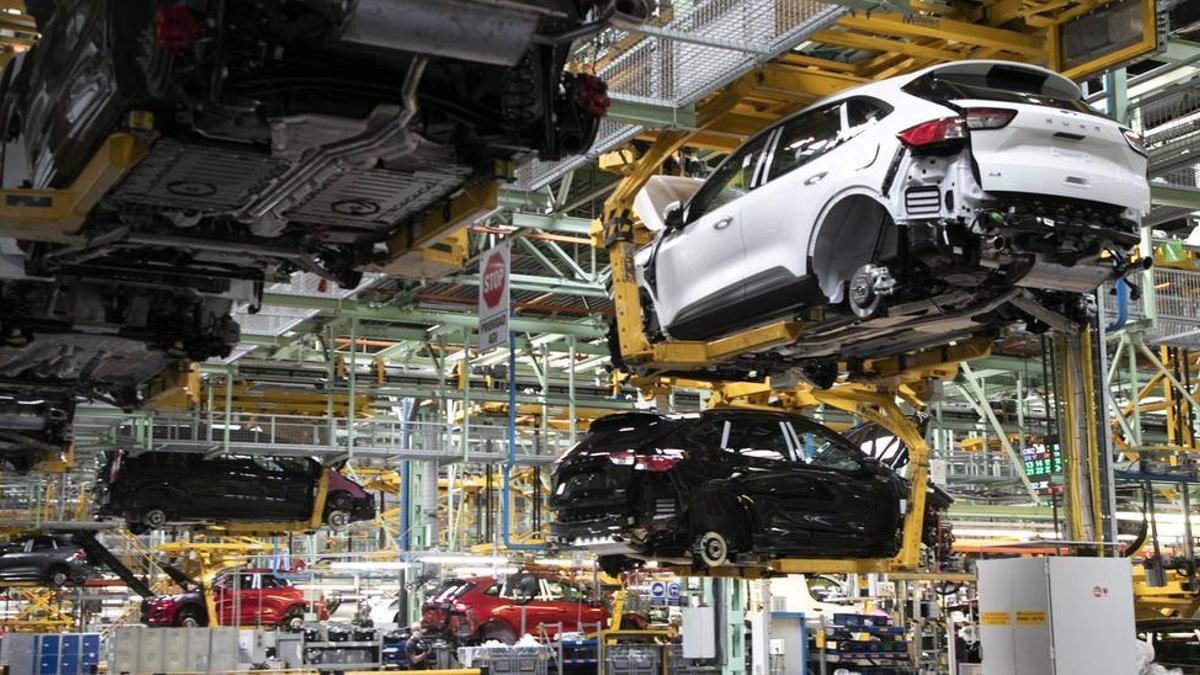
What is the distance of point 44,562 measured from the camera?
23422mm

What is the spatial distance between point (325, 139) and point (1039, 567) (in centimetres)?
577

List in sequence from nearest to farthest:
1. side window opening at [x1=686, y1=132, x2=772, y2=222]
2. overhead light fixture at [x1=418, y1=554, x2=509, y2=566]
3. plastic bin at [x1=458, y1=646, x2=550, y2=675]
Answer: side window opening at [x1=686, y1=132, x2=772, y2=222] → plastic bin at [x1=458, y1=646, x2=550, y2=675] → overhead light fixture at [x1=418, y1=554, x2=509, y2=566]

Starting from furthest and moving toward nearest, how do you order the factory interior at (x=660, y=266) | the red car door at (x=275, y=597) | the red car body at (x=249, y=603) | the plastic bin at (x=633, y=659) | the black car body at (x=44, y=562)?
the red car door at (x=275, y=597)
the black car body at (x=44, y=562)
the red car body at (x=249, y=603)
the plastic bin at (x=633, y=659)
the factory interior at (x=660, y=266)

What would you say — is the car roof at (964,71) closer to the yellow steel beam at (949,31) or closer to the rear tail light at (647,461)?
Answer: the yellow steel beam at (949,31)

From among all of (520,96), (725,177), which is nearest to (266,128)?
(520,96)

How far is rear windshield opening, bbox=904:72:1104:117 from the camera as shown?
25.9ft

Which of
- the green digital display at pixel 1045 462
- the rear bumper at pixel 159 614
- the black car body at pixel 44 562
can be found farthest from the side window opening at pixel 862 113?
the black car body at pixel 44 562

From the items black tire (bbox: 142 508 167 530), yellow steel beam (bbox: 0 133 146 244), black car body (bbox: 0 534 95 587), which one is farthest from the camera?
black car body (bbox: 0 534 95 587)

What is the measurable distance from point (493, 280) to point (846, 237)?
14.4 feet

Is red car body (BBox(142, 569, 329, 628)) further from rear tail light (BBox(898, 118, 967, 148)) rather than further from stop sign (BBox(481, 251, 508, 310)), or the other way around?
rear tail light (BBox(898, 118, 967, 148))

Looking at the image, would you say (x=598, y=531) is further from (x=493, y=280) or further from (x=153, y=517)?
(x=153, y=517)

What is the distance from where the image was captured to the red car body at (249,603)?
75.4 feet

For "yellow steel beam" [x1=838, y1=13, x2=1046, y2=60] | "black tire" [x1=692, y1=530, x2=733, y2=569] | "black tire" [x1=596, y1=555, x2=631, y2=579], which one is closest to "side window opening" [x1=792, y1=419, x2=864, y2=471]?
"black tire" [x1=692, y1=530, x2=733, y2=569]

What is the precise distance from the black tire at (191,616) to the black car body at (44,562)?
2.22m
